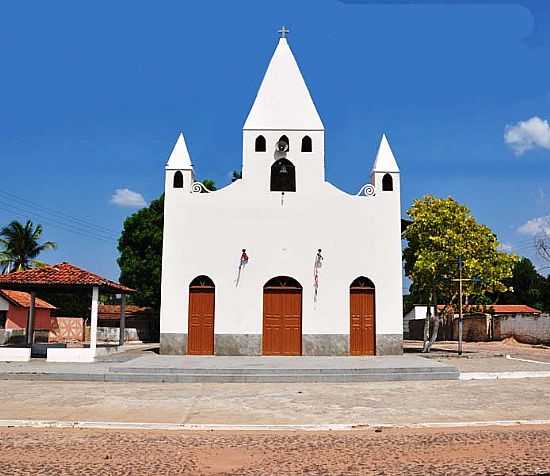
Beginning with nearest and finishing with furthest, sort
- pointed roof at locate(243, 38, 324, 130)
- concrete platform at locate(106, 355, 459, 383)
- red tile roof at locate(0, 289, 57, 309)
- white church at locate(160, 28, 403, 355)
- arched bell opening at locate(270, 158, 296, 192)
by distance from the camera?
1. concrete platform at locate(106, 355, 459, 383)
2. white church at locate(160, 28, 403, 355)
3. arched bell opening at locate(270, 158, 296, 192)
4. pointed roof at locate(243, 38, 324, 130)
5. red tile roof at locate(0, 289, 57, 309)

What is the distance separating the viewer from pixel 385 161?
69.8 ft

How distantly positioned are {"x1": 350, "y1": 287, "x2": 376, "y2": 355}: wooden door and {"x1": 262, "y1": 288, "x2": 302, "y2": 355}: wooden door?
178 cm

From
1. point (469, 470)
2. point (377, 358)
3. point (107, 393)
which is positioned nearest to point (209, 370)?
point (107, 393)

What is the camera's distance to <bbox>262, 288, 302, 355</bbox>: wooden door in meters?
20.2

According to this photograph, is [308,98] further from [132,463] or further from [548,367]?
[132,463]

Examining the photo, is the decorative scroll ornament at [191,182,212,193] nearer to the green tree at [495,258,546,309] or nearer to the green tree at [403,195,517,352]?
the green tree at [403,195,517,352]

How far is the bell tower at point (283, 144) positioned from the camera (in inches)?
826

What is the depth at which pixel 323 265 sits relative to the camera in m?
20.4

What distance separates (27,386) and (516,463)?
424 inches

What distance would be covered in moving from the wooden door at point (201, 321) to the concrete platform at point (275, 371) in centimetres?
285

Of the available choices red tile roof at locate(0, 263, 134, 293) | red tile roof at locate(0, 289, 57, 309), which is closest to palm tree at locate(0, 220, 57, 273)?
red tile roof at locate(0, 289, 57, 309)

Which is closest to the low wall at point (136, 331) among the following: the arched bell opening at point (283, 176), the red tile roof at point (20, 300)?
the red tile roof at point (20, 300)

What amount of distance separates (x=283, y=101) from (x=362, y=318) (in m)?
8.16

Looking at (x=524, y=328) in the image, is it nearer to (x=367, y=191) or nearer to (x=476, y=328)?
(x=476, y=328)
